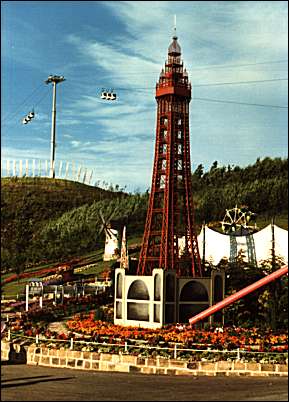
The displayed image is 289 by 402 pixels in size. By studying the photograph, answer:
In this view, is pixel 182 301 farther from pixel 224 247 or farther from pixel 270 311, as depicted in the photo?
pixel 224 247

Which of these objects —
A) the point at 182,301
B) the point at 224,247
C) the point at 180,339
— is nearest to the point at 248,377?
the point at 180,339

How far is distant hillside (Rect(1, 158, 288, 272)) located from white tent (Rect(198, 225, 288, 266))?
1547 cm

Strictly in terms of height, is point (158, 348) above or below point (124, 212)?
below

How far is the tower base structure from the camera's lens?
30.2 metres

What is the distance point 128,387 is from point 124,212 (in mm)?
55603

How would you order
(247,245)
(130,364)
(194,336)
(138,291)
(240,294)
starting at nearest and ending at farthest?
(130,364) < (194,336) < (240,294) < (138,291) < (247,245)

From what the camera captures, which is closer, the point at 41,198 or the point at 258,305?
the point at 258,305

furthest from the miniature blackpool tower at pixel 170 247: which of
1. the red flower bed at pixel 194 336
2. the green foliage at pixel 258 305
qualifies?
the red flower bed at pixel 194 336

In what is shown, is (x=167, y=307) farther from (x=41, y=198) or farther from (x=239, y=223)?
(x=41, y=198)

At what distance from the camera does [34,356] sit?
80.5 feet

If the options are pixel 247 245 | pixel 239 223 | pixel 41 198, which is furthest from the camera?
pixel 41 198

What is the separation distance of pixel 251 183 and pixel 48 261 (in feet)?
89.4

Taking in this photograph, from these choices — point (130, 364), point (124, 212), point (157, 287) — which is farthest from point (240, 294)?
point (124, 212)

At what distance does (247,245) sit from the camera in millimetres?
43625
